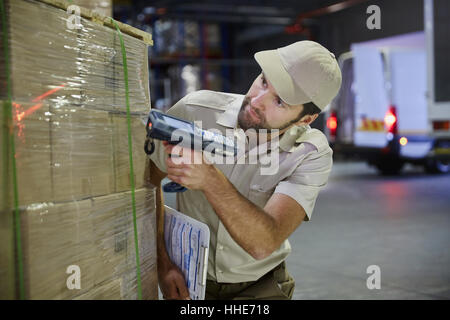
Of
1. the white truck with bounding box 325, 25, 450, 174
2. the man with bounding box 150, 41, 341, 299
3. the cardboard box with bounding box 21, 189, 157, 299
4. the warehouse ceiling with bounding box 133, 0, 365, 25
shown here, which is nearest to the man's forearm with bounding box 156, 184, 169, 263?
the man with bounding box 150, 41, 341, 299

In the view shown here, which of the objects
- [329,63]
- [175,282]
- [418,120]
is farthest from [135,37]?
[418,120]

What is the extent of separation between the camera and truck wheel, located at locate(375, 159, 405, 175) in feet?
35.5

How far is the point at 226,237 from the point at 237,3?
1439cm

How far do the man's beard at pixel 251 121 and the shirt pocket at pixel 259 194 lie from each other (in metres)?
0.23

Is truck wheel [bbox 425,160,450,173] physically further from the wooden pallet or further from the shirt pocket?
the wooden pallet

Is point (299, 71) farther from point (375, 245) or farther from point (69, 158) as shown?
point (375, 245)

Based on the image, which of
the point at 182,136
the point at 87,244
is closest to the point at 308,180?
the point at 182,136

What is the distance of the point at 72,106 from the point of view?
50.6 inches

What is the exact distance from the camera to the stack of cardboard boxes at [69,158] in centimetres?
116

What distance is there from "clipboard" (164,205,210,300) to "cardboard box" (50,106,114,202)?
0.29 m

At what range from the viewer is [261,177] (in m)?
1.91

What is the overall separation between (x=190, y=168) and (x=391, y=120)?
30.1 ft
